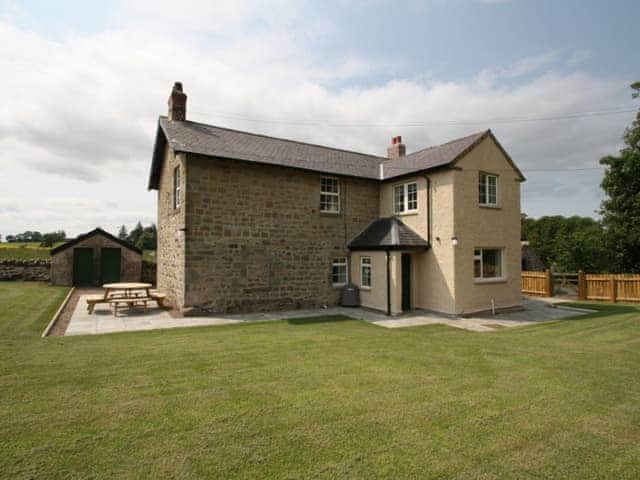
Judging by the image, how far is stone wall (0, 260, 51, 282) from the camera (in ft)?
77.7

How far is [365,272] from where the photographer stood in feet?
52.5

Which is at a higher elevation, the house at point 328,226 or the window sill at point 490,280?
the house at point 328,226

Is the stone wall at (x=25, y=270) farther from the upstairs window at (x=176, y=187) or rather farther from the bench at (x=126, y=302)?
the upstairs window at (x=176, y=187)

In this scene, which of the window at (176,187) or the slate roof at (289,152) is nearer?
the slate roof at (289,152)

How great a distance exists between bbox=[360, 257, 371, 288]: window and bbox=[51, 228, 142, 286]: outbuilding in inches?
603

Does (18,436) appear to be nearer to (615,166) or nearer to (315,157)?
(315,157)

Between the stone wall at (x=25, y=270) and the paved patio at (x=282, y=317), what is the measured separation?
1203 cm

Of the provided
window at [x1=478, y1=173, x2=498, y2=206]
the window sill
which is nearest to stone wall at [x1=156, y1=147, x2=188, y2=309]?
the window sill

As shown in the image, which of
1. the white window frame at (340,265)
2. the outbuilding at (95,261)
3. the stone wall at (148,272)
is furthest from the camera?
the stone wall at (148,272)

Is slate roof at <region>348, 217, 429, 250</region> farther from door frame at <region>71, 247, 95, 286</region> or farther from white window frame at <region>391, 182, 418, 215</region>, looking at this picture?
door frame at <region>71, 247, 95, 286</region>

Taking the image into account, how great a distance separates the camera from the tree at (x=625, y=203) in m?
22.6

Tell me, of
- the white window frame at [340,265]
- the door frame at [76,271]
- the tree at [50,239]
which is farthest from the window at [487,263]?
the tree at [50,239]

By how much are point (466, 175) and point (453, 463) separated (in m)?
12.3

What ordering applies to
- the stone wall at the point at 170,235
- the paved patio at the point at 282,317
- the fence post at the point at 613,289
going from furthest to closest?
the fence post at the point at 613,289 → the stone wall at the point at 170,235 → the paved patio at the point at 282,317
